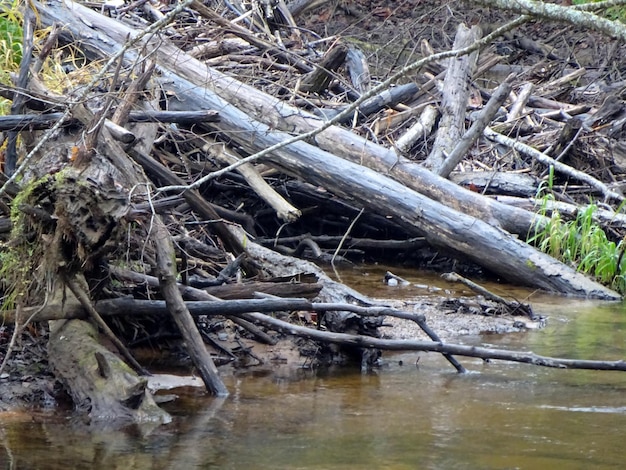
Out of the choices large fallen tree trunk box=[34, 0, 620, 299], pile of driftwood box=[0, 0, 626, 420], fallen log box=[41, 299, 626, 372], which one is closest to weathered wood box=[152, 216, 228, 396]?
pile of driftwood box=[0, 0, 626, 420]

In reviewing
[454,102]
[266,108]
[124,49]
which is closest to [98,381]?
[124,49]

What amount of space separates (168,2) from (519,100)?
4280 millimetres

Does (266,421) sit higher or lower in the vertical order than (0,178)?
lower

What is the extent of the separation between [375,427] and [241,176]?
15.0 feet

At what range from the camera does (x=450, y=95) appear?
31.9 feet

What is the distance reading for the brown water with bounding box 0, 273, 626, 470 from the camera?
3.81m

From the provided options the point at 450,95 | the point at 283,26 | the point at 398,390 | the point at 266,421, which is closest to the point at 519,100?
the point at 450,95

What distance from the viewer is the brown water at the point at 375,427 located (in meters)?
3.81

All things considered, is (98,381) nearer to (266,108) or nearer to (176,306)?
(176,306)

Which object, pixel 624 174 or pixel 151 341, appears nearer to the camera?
pixel 151 341

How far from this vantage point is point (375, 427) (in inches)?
170

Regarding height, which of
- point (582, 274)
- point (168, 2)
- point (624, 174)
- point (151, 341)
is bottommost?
point (151, 341)

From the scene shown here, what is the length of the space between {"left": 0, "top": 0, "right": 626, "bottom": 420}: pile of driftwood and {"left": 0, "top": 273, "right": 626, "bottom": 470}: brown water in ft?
0.74

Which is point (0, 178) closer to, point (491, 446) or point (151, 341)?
point (151, 341)
